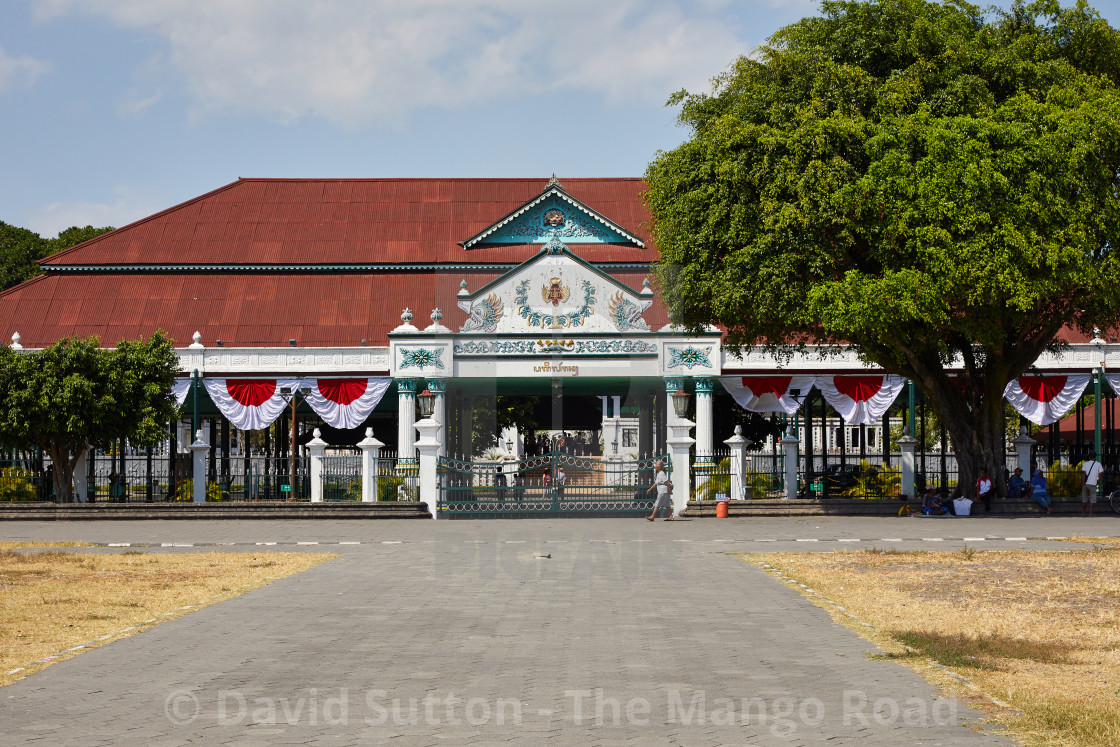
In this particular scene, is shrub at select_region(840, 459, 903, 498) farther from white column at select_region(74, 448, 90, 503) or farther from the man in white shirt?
white column at select_region(74, 448, 90, 503)

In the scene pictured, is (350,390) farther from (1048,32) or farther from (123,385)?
(1048,32)

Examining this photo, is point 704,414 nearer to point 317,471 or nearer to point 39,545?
point 317,471

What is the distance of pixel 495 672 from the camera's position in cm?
808

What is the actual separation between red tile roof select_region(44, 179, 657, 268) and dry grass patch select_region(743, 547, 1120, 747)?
73.6 feet

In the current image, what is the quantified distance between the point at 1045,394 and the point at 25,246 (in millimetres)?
53602

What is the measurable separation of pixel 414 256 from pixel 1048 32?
66.2ft

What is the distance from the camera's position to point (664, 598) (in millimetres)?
12000

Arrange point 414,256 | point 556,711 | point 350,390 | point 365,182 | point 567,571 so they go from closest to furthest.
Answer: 1. point 556,711
2. point 567,571
3. point 350,390
4. point 414,256
5. point 365,182

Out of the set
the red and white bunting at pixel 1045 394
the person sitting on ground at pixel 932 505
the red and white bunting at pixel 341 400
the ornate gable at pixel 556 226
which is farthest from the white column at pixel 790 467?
the red and white bunting at pixel 341 400

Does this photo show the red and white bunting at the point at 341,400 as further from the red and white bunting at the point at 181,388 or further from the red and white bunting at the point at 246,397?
the red and white bunting at the point at 181,388

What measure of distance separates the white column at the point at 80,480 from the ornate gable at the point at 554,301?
10.0 meters

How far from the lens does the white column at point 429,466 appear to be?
85.8 ft

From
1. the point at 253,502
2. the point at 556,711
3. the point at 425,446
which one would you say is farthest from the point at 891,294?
the point at 556,711

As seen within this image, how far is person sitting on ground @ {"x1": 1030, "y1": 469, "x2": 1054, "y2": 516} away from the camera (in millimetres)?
26525
